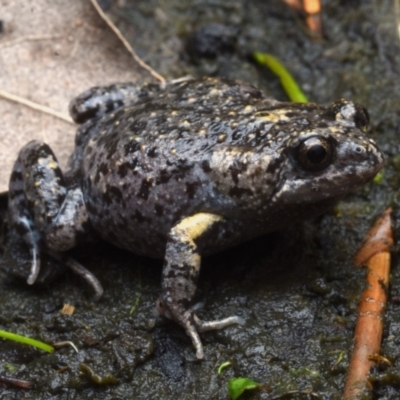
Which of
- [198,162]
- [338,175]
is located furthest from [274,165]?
[198,162]

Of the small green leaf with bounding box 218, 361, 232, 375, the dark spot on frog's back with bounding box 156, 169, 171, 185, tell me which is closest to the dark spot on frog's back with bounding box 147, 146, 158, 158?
the dark spot on frog's back with bounding box 156, 169, 171, 185

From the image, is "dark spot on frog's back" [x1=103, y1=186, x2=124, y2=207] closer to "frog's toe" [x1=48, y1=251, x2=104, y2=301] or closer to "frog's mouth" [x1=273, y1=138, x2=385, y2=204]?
"frog's toe" [x1=48, y1=251, x2=104, y2=301]

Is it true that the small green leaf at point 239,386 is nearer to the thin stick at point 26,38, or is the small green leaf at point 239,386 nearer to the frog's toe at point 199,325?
the frog's toe at point 199,325

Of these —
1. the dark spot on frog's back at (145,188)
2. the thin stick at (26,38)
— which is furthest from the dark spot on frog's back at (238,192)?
the thin stick at (26,38)

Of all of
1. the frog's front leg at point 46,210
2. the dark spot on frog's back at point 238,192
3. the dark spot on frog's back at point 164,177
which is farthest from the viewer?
the frog's front leg at point 46,210

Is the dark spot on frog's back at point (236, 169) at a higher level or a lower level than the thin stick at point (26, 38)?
lower

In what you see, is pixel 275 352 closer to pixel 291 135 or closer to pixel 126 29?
pixel 291 135

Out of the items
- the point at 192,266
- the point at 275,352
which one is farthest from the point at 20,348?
the point at 275,352
